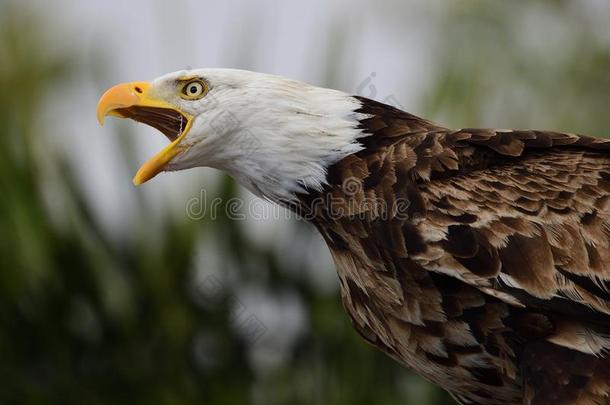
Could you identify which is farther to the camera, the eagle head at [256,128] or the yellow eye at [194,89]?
the yellow eye at [194,89]

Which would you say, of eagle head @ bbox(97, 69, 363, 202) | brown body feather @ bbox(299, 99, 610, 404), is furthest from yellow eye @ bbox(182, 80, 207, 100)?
brown body feather @ bbox(299, 99, 610, 404)

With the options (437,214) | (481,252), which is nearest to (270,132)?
(437,214)

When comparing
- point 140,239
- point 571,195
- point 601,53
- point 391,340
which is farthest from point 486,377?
point 601,53

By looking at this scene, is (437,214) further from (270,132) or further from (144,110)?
(144,110)

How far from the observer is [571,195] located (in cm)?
343

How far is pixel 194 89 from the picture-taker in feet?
12.4

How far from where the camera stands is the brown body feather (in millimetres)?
3166

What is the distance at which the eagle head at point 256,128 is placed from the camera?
3586 millimetres

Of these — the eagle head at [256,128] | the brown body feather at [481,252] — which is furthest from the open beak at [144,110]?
the brown body feather at [481,252]

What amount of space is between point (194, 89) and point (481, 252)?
54.9 inches

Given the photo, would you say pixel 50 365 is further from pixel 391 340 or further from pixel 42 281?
pixel 391 340

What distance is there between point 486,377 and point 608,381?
1.66ft

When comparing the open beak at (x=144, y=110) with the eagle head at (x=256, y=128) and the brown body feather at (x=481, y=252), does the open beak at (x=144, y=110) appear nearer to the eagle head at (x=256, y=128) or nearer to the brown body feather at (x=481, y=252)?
the eagle head at (x=256, y=128)

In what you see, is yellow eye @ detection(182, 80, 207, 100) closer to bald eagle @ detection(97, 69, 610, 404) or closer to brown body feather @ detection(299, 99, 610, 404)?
bald eagle @ detection(97, 69, 610, 404)
